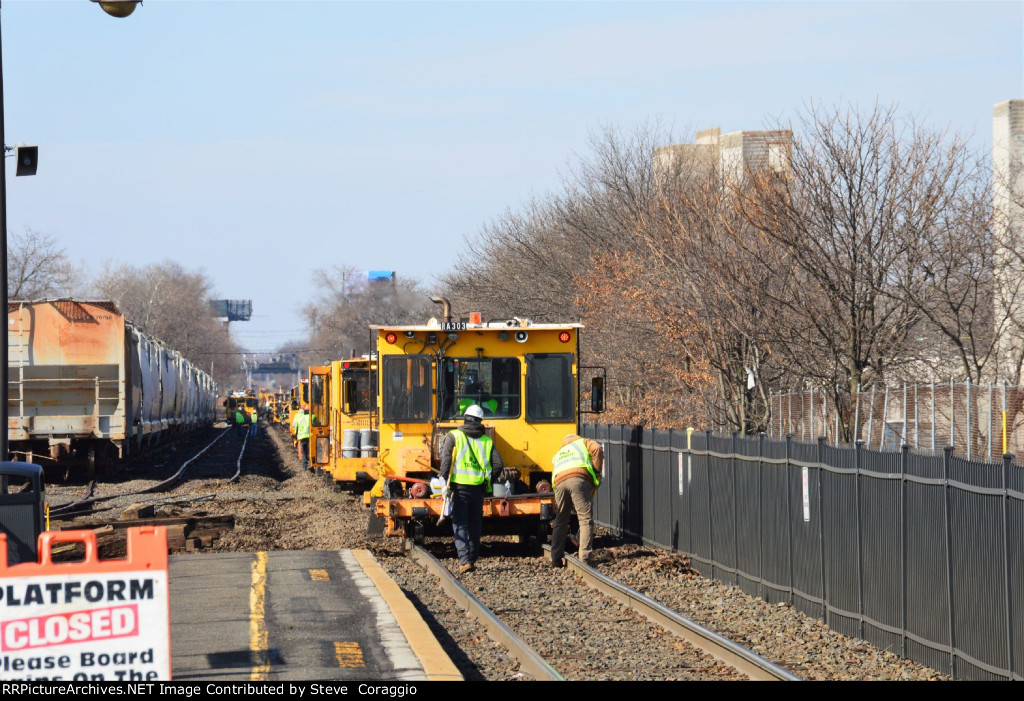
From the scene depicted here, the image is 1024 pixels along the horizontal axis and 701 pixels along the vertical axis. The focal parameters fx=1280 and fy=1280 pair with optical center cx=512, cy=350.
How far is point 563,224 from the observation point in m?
41.5

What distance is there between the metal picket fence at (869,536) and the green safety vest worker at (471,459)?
2.92m

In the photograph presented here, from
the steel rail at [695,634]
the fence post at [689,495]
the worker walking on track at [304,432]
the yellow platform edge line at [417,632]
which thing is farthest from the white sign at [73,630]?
the worker walking on track at [304,432]

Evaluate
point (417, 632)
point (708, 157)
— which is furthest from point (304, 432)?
point (417, 632)

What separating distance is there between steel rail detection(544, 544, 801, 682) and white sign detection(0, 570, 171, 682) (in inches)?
179

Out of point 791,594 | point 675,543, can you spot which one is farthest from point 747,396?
point 791,594

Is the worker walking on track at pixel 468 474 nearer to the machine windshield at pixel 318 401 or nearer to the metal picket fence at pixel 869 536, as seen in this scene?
the metal picket fence at pixel 869 536

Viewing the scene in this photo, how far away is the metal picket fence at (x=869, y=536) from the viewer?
902 cm

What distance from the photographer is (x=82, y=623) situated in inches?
239

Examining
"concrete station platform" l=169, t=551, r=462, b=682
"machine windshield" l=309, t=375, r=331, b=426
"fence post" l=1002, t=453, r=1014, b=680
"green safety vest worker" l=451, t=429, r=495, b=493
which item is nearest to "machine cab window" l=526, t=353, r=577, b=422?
"green safety vest worker" l=451, t=429, r=495, b=493

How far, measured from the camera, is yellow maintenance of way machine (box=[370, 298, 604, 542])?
16.6 m

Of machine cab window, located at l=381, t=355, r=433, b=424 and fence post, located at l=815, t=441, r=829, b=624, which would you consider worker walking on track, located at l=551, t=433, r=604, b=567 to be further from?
fence post, located at l=815, t=441, r=829, b=624

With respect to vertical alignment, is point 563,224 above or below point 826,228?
above

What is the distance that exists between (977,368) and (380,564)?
496 inches

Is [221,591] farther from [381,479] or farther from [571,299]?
[571,299]
